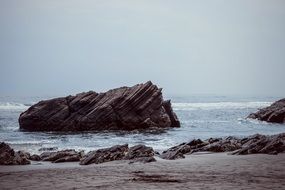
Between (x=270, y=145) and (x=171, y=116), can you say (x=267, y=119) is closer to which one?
(x=171, y=116)

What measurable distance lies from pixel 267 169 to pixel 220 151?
25.8ft

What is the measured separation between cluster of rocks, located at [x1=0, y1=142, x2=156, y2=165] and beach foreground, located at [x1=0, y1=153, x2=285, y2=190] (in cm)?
125

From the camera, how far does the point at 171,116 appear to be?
49938 mm

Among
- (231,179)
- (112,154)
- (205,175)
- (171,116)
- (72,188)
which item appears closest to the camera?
(72,188)

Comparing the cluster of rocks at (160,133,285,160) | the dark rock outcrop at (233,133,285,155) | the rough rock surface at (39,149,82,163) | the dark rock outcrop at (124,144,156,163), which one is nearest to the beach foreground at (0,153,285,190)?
the dark rock outcrop at (124,144,156,163)

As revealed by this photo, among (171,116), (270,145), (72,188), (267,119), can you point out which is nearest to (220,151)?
(270,145)

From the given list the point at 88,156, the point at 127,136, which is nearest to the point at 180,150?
the point at 88,156

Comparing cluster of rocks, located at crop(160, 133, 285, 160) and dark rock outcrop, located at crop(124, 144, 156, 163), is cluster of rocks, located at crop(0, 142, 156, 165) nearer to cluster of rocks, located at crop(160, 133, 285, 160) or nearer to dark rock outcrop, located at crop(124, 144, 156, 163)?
dark rock outcrop, located at crop(124, 144, 156, 163)

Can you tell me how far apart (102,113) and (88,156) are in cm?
2683

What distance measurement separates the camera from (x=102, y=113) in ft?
148

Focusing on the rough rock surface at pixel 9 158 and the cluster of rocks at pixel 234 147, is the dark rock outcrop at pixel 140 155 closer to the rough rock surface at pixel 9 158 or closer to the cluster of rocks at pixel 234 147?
the cluster of rocks at pixel 234 147

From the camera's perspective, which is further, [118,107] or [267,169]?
[118,107]

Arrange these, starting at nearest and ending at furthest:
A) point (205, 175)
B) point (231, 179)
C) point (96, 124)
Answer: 1. point (231, 179)
2. point (205, 175)
3. point (96, 124)

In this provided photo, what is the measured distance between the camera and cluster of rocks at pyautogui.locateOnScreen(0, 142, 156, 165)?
17547 mm
